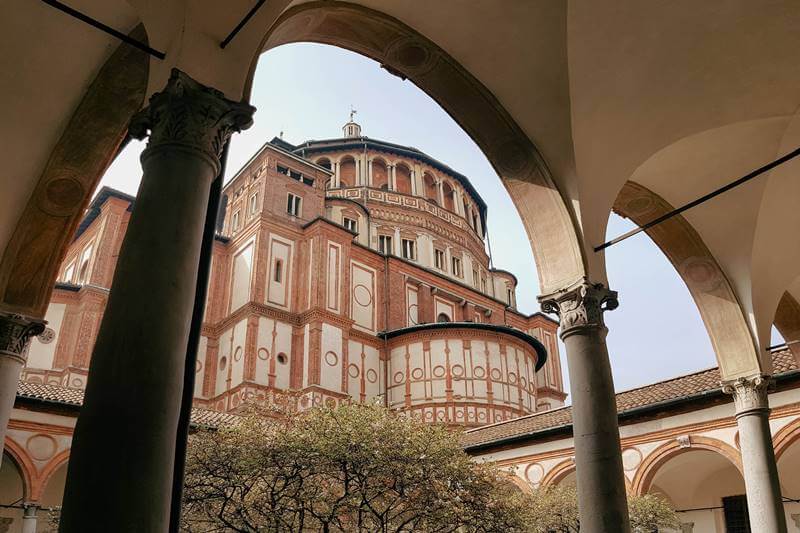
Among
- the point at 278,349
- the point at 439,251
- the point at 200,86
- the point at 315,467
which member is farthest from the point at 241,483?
the point at 439,251

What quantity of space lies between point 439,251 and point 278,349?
48.5 feet

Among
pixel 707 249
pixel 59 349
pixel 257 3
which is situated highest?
pixel 59 349

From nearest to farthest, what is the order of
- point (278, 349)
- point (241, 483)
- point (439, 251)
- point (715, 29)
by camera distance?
point (715, 29)
point (241, 483)
point (278, 349)
point (439, 251)

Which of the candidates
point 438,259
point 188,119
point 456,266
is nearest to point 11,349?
point 188,119

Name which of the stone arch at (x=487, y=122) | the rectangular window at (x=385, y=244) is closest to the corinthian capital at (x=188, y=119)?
the stone arch at (x=487, y=122)

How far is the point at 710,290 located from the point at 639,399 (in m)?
7.92

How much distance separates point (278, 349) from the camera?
2605 cm

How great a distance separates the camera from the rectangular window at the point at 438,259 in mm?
37562

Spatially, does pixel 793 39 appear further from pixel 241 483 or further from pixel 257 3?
pixel 241 483

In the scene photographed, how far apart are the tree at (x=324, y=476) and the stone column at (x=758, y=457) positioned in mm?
3752

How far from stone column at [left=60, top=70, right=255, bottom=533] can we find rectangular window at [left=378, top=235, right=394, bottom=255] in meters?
31.8

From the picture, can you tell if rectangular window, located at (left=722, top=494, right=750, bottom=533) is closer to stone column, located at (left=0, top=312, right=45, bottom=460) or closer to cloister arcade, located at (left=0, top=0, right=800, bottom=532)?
cloister arcade, located at (left=0, top=0, right=800, bottom=532)

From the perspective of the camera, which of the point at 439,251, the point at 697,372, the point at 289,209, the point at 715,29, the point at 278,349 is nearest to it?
the point at 715,29

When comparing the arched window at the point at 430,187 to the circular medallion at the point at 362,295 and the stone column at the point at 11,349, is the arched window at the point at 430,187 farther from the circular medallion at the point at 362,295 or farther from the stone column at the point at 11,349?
the stone column at the point at 11,349
